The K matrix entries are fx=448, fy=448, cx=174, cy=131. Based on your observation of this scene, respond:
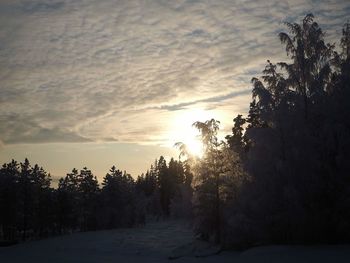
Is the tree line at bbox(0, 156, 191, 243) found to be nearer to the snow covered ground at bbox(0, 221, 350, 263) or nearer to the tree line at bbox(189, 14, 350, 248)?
the snow covered ground at bbox(0, 221, 350, 263)

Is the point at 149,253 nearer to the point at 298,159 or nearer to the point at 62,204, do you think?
the point at 298,159

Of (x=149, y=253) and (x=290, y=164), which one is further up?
(x=290, y=164)

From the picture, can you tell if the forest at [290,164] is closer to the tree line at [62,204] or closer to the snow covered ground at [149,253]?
the snow covered ground at [149,253]

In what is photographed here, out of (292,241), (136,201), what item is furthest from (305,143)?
(136,201)

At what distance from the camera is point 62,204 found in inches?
3253

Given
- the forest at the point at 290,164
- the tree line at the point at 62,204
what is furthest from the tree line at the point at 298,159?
the tree line at the point at 62,204

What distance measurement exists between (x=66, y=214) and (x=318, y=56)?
6141cm

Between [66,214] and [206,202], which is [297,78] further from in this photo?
[66,214]

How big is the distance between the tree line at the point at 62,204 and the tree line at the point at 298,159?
1315 inches

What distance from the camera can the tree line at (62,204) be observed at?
75375 mm

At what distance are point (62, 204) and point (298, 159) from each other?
57887 millimetres

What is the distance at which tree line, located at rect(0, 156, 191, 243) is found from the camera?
7538 cm

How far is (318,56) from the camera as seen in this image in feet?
118

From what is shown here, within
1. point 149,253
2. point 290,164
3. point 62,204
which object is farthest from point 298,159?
point 62,204
